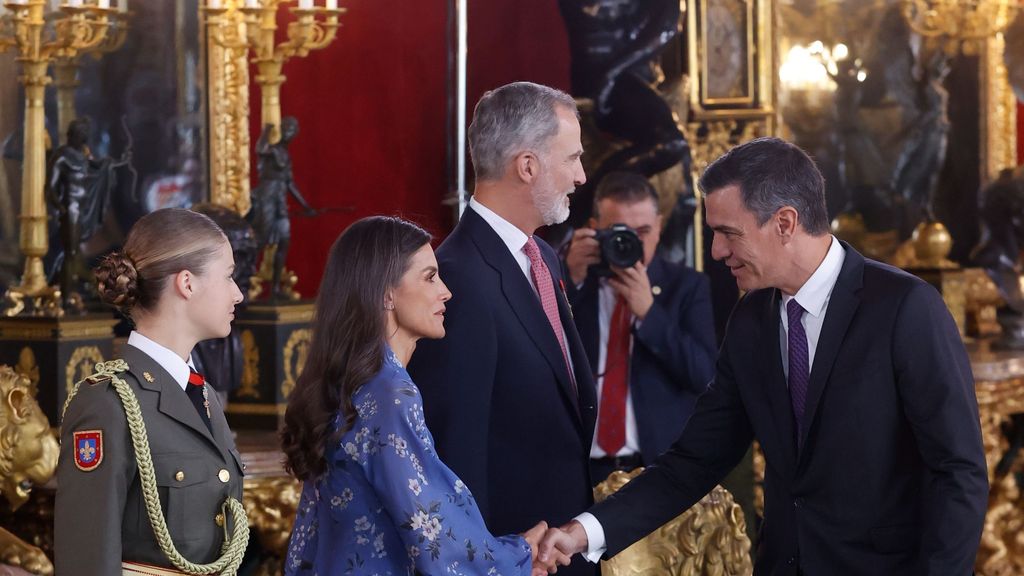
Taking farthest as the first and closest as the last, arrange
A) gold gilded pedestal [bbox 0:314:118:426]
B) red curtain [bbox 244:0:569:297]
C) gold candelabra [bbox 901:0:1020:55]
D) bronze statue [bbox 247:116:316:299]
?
gold candelabra [bbox 901:0:1020:55]
red curtain [bbox 244:0:569:297]
bronze statue [bbox 247:116:316:299]
gold gilded pedestal [bbox 0:314:118:426]

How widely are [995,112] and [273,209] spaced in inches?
167

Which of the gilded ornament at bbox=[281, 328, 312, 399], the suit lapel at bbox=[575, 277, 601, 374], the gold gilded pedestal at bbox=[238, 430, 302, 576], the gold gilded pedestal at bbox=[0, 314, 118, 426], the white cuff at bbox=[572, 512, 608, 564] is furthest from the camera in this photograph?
the gilded ornament at bbox=[281, 328, 312, 399]

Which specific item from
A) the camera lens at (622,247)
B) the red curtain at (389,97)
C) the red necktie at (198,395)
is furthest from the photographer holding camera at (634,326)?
the red curtain at (389,97)

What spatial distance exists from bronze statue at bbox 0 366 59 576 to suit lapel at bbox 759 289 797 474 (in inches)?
68.5

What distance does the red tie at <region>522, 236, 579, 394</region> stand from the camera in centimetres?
298

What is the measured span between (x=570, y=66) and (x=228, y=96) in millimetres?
1951

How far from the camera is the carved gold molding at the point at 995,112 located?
7.38 m

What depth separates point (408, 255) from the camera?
254cm

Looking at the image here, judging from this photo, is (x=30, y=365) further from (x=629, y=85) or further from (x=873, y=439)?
(x=629, y=85)

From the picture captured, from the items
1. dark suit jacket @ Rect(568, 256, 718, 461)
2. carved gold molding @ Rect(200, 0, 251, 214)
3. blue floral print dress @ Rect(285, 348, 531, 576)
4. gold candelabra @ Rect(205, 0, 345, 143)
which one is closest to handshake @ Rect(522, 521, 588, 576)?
blue floral print dress @ Rect(285, 348, 531, 576)

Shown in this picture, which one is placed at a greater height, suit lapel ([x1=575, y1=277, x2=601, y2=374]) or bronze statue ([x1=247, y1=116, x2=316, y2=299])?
bronze statue ([x1=247, y1=116, x2=316, y2=299])

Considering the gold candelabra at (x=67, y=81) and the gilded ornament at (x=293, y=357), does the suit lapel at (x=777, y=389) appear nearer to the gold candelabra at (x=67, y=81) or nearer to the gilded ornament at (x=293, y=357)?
the gilded ornament at (x=293, y=357)

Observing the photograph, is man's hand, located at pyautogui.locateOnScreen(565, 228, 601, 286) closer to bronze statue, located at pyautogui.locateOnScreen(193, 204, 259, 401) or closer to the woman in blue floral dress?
bronze statue, located at pyautogui.locateOnScreen(193, 204, 259, 401)

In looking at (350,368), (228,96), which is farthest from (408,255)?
(228,96)
